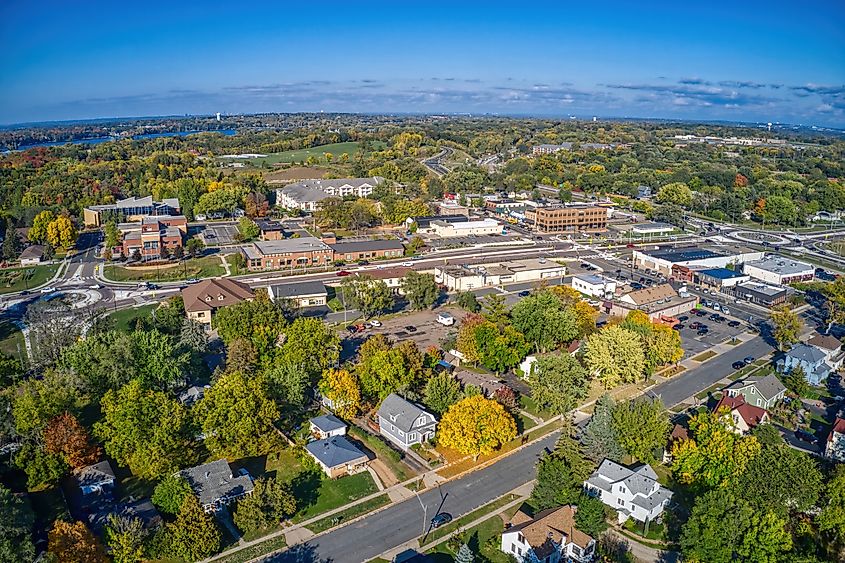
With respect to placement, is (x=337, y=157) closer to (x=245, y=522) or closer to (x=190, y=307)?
(x=190, y=307)

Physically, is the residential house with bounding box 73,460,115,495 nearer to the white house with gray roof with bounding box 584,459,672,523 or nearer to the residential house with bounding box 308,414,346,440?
the residential house with bounding box 308,414,346,440

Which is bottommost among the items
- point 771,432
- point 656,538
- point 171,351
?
point 656,538

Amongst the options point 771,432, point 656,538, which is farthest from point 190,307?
point 771,432

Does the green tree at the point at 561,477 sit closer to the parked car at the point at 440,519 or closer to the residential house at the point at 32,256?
the parked car at the point at 440,519

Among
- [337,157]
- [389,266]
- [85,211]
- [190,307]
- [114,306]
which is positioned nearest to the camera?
[190,307]

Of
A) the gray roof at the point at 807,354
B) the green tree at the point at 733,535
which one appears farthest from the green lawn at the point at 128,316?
the gray roof at the point at 807,354

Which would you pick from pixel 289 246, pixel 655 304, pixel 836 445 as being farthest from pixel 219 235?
pixel 836 445
